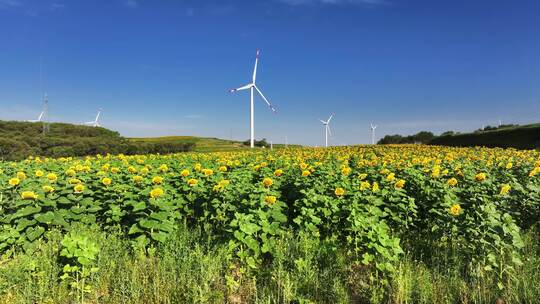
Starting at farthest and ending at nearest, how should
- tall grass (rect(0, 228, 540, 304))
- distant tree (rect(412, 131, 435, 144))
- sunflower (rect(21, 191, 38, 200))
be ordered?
distant tree (rect(412, 131, 435, 144)) < sunflower (rect(21, 191, 38, 200)) < tall grass (rect(0, 228, 540, 304))

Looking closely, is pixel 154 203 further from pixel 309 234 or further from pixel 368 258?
pixel 368 258

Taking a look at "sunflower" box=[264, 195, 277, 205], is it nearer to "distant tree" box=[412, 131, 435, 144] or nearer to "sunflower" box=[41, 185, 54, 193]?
"sunflower" box=[41, 185, 54, 193]

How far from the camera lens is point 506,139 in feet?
141

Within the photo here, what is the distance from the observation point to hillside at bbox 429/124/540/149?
39.4 m

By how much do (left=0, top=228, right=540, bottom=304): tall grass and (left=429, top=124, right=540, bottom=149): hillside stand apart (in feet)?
130

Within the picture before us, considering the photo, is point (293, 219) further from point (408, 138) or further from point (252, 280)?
point (408, 138)

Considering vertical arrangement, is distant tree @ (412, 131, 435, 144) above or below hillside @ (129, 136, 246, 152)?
above

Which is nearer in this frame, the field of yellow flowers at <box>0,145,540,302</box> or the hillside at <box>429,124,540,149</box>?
the field of yellow flowers at <box>0,145,540,302</box>

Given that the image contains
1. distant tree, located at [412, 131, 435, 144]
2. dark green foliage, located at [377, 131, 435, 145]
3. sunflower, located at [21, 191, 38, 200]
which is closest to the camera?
sunflower, located at [21, 191, 38, 200]

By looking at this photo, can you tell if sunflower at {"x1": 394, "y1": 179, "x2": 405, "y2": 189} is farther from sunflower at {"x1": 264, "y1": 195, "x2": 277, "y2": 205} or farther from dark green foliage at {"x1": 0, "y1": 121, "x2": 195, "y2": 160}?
dark green foliage at {"x1": 0, "y1": 121, "x2": 195, "y2": 160}

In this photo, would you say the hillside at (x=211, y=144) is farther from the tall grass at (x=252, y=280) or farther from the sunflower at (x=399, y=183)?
the tall grass at (x=252, y=280)

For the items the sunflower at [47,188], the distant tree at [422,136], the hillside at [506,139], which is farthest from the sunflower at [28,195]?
the distant tree at [422,136]

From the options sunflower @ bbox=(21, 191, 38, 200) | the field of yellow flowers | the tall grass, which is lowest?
the tall grass

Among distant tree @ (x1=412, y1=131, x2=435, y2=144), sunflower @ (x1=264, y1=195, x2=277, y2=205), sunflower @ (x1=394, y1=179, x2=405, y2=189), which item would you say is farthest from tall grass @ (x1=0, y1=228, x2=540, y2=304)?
distant tree @ (x1=412, y1=131, x2=435, y2=144)
